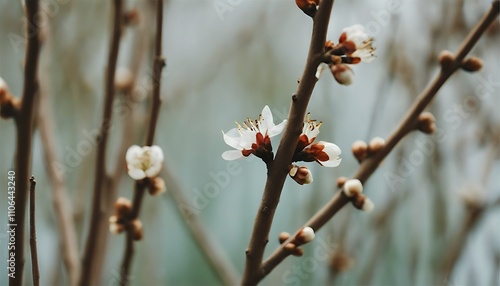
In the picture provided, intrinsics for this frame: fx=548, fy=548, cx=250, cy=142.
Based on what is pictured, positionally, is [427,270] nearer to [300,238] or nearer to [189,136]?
[189,136]

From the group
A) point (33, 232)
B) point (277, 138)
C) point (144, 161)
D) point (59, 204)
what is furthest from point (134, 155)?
point (277, 138)

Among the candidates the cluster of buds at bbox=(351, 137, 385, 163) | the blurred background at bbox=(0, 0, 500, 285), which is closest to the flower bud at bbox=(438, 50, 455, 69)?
the cluster of buds at bbox=(351, 137, 385, 163)

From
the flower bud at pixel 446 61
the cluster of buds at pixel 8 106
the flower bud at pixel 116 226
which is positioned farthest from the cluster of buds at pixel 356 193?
the cluster of buds at pixel 8 106

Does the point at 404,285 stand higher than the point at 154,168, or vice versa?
the point at 154,168

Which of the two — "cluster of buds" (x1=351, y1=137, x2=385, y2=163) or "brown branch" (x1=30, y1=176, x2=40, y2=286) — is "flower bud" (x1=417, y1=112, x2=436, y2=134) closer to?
"cluster of buds" (x1=351, y1=137, x2=385, y2=163)

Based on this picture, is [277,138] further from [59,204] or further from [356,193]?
[356,193]

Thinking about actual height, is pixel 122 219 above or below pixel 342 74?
below

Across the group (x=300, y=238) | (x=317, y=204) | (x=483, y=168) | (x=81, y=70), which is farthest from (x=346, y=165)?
(x=300, y=238)
